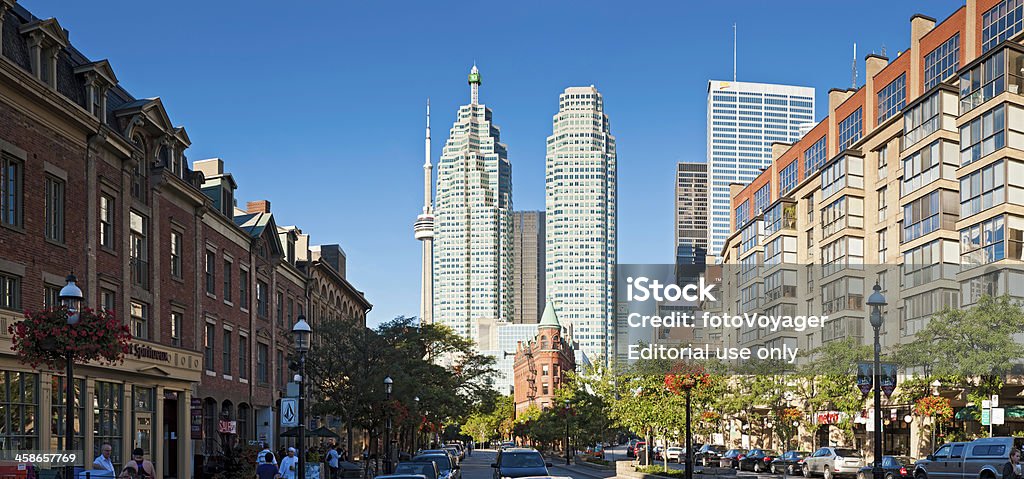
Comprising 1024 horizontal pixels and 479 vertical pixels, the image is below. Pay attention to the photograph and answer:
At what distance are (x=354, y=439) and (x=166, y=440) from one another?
44.9 metres

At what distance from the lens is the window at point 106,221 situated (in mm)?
33688

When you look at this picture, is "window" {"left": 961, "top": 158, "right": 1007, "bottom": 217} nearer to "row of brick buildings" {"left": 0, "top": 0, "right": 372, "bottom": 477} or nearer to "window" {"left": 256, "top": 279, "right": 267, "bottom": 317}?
"row of brick buildings" {"left": 0, "top": 0, "right": 372, "bottom": 477}

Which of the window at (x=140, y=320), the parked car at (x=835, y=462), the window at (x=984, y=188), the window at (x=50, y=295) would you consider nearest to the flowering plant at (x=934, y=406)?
the parked car at (x=835, y=462)

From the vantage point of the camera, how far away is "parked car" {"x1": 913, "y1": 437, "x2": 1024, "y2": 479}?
3378 centimetres

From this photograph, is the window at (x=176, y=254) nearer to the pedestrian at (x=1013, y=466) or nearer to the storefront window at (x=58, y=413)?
the storefront window at (x=58, y=413)

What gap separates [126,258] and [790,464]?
37.8 meters

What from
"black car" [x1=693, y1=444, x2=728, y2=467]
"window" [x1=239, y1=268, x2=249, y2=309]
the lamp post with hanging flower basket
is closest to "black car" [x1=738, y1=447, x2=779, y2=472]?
"black car" [x1=693, y1=444, x2=728, y2=467]

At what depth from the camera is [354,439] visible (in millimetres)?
84188

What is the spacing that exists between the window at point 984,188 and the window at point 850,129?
17.3m

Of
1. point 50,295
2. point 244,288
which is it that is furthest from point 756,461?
point 50,295

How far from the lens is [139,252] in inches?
1474

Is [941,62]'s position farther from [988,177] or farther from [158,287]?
[158,287]

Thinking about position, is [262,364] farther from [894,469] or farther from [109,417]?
[894,469]

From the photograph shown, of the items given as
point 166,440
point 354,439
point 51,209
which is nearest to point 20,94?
point 51,209
